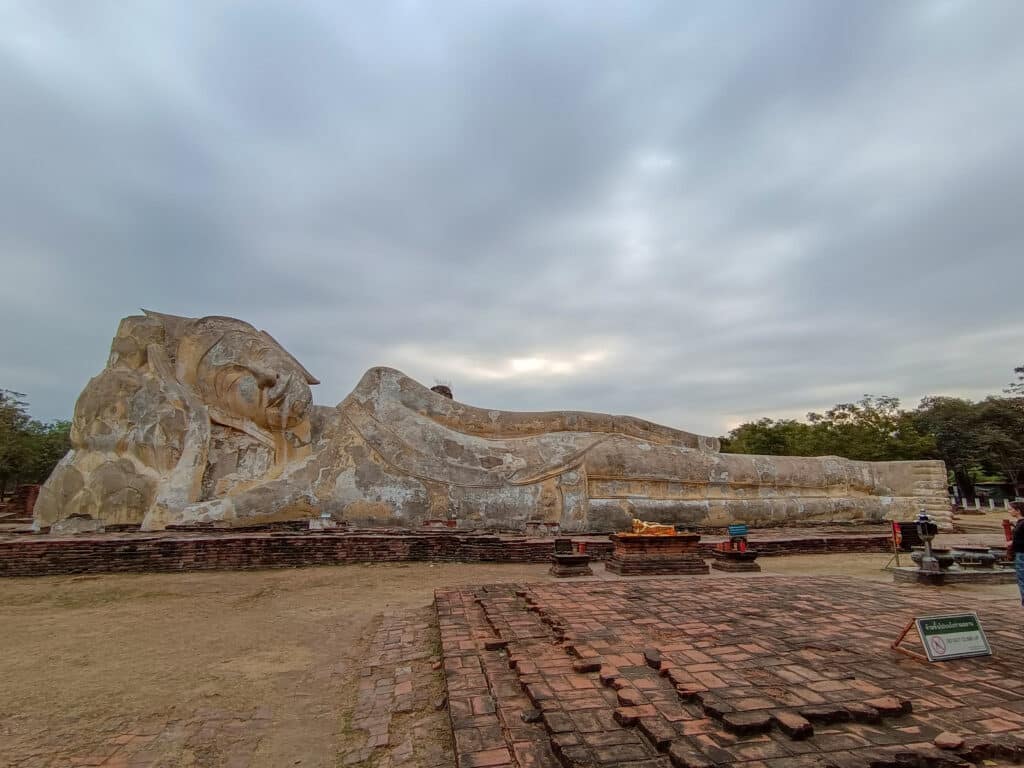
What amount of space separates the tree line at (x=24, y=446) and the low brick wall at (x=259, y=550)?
20044mm

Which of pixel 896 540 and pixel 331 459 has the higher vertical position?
pixel 331 459

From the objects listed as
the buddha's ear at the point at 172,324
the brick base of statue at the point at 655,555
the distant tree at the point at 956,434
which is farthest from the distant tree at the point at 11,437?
the distant tree at the point at 956,434

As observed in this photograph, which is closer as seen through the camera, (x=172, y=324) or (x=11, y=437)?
(x=172, y=324)

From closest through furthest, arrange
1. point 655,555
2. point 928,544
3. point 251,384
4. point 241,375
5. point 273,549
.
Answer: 1. point 928,544
2. point 655,555
3. point 273,549
4. point 251,384
5. point 241,375

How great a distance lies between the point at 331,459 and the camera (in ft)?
31.0

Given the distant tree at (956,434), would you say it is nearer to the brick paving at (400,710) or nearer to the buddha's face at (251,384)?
the buddha's face at (251,384)

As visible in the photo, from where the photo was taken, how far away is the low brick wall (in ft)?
22.3

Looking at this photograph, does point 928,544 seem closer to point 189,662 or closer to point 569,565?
point 569,565

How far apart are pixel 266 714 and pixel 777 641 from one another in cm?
306

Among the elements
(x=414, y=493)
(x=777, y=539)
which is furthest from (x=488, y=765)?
(x=777, y=539)

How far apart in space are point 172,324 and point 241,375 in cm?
189

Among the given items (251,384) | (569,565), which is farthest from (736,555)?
(251,384)

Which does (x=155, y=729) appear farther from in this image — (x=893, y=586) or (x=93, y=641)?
(x=893, y=586)

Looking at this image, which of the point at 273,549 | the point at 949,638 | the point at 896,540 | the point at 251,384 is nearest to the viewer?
the point at 949,638
